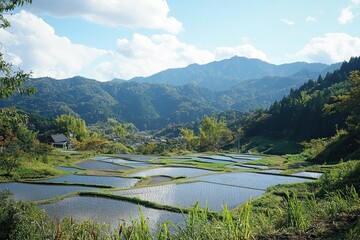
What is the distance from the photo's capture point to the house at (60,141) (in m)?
75.2

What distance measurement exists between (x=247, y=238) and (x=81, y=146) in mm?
60762

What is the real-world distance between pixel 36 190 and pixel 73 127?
6523 centimetres

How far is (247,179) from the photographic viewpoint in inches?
961

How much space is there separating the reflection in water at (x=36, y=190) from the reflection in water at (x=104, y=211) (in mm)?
2080

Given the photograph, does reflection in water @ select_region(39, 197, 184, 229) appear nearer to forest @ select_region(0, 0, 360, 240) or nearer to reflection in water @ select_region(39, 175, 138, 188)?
forest @ select_region(0, 0, 360, 240)

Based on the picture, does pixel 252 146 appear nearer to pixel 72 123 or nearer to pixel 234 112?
pixel 72 123

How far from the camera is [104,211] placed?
15164mm

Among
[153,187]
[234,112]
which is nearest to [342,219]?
[153,187]

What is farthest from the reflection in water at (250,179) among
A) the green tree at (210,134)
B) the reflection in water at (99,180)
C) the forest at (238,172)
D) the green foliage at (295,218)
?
the green tree at (210,134)

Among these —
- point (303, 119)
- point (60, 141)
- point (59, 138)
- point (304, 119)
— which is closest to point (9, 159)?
point (60, 141)

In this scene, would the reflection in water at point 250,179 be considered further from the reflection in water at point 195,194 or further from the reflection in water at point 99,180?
the reflection in water at point 99,180

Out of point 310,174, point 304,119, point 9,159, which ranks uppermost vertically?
point 304,119

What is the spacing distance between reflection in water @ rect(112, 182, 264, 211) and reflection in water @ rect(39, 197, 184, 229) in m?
1.64

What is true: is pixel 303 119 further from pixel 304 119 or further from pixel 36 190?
pixel 36 190
